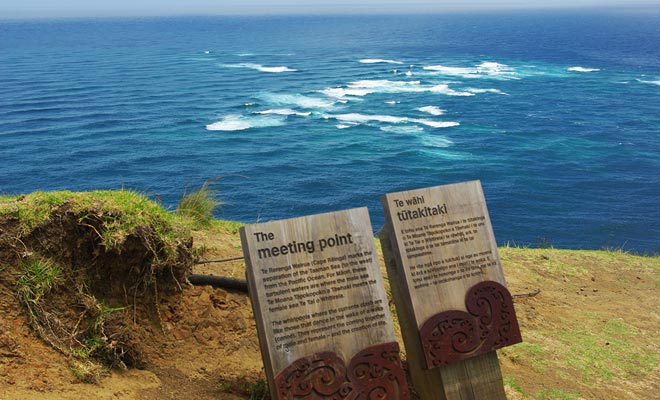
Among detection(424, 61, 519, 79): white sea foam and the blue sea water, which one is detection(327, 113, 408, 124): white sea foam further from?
detection(424, 61, 519, 79): white sea foam

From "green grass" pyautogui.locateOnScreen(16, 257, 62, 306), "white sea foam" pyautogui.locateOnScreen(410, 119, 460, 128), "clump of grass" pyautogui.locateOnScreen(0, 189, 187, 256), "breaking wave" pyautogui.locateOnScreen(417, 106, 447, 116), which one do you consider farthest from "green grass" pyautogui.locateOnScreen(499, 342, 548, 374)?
"breaking wave" pyautogui.locateOnScreen(417, 106, 447, 116)

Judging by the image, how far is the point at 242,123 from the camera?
173 feet

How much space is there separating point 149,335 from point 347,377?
8.28ft

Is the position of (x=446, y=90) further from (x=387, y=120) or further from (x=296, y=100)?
(x=296, y=100)

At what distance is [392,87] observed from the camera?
214 feet

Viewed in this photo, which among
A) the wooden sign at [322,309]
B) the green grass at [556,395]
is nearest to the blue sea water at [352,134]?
the green grass at [556,395]

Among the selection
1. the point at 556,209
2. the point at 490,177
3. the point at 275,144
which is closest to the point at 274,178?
the point at 275,144

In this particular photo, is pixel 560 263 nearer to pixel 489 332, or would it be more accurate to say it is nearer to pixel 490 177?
pixel 489 332

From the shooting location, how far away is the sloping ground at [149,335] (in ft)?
20.9

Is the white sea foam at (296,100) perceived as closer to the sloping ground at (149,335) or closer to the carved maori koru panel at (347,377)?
the sloping ground at (149,335)

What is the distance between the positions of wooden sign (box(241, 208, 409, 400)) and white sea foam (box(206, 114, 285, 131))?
45632 mm

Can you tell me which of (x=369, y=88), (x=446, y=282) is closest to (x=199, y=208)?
(x=446, y=282)

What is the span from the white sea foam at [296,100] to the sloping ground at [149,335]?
50025 millimetres

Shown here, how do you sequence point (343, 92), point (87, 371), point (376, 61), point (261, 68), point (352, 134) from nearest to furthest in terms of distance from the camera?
point (87, 371)
point (352, 134)
point (343, 92)
point (261, 68)
point (376, 61)
